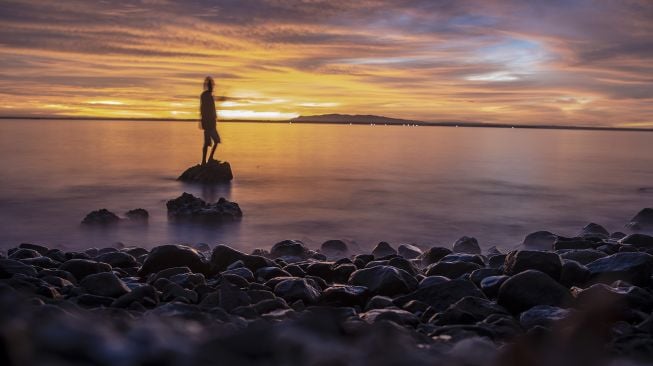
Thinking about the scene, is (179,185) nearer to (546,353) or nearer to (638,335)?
(638,335)

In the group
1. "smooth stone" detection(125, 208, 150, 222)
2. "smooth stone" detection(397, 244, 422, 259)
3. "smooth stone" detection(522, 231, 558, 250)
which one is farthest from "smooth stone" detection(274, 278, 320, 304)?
"smooth stone" detection(125, 208, 150, 222)

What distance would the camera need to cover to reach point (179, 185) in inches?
674

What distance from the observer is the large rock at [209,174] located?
1728 cm

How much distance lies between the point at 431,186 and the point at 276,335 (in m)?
18.2

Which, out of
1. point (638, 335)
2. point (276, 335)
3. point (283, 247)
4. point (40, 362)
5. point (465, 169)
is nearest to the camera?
point (40, 362)

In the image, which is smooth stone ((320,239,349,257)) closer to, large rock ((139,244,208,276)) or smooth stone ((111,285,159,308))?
large rock ((139,244,208,276))

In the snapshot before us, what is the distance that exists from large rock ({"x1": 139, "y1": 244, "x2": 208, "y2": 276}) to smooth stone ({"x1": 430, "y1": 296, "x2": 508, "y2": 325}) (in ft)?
9.39

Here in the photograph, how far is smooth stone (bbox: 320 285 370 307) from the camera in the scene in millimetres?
4766

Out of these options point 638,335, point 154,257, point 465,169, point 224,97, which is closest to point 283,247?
point 154,257

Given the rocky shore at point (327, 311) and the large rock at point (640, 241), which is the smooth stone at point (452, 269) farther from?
the large rock at point (640, 241)

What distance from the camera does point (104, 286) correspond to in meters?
4.70

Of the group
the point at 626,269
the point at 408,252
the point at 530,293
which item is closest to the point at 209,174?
the point at 408,252

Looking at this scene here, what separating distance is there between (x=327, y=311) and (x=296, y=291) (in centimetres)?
238

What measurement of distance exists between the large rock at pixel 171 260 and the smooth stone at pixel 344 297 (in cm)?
176
